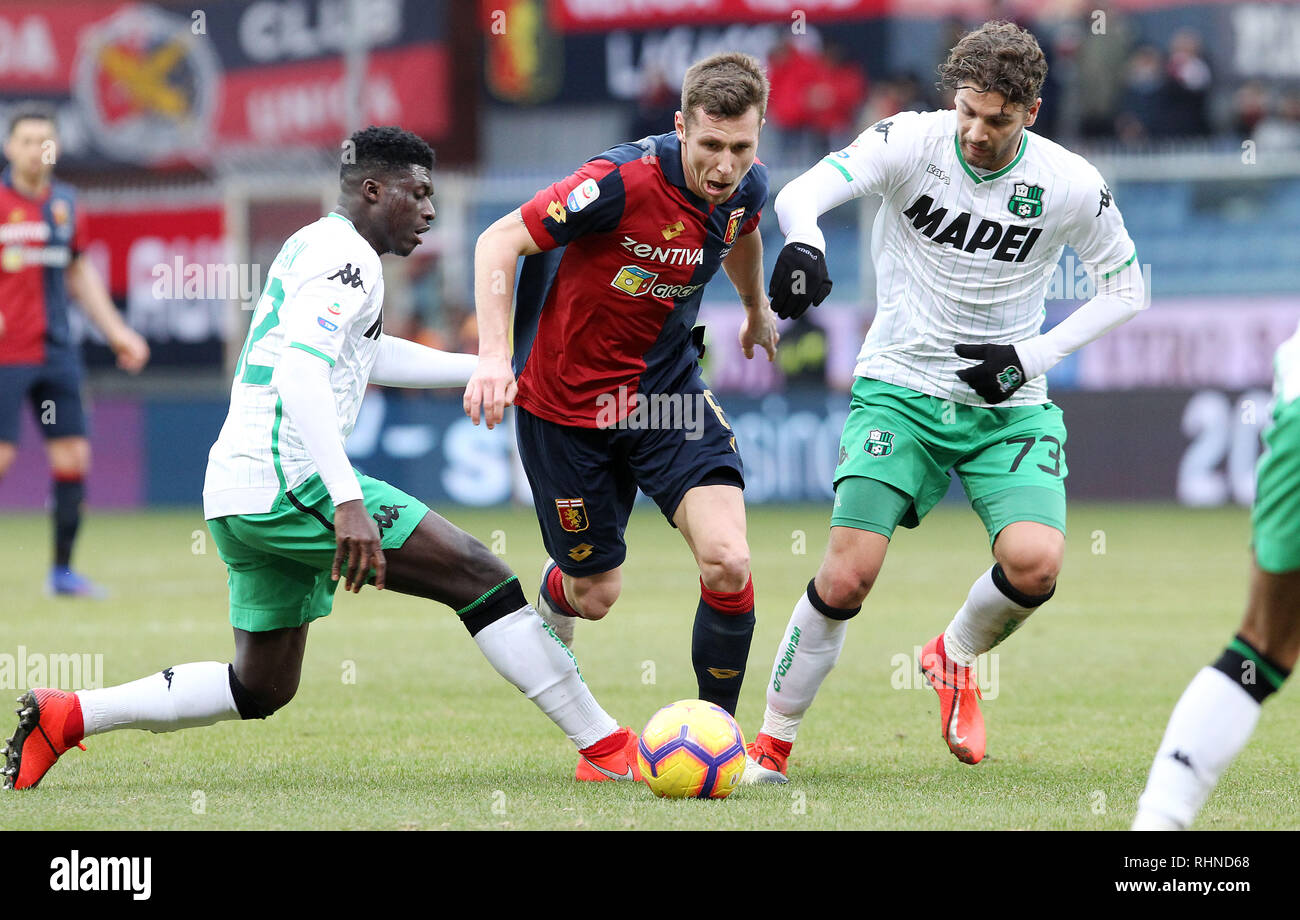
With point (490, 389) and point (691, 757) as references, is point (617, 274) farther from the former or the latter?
point (691, 757)

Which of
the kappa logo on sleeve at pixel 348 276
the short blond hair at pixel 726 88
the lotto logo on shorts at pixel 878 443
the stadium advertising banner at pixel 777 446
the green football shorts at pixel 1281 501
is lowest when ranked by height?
the stadium advertising banner at pixel 777 446

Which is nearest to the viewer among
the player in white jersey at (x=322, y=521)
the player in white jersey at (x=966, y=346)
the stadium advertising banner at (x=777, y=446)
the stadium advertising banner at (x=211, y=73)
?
the player in white jersey at (x=322, y=521)

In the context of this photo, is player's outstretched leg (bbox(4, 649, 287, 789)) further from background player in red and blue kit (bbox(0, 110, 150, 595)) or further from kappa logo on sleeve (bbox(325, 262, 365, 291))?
background player in red and blue kit (bbox(0, 110, 150, 595))

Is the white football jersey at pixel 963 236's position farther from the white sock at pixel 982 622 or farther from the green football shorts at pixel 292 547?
the green football shorts at pixel 292 547

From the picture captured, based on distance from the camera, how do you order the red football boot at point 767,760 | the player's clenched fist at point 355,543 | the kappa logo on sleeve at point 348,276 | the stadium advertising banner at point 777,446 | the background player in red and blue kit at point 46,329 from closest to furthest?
the player's clenched fist at point 355,543
the kappa logo on sleeve at point 348,276
the red football boot at point 767,760
the background player in red and blue kit at point 46,329
the stadium advertising banner at point 777,446

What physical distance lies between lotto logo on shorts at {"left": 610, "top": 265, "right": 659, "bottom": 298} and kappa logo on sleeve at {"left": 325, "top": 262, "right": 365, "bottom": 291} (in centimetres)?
112

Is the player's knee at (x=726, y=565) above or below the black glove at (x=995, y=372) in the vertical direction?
below

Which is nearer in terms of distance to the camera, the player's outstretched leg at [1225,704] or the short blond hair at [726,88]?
the player's outstretched leg at [1225,704]

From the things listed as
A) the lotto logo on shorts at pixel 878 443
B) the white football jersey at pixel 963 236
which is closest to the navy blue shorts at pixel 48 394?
the white football jersey at pixel 963 236

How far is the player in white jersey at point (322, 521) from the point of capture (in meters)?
4.95

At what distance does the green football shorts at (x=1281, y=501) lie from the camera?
3.72 metres

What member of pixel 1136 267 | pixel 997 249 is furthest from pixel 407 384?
pixel 1136 267

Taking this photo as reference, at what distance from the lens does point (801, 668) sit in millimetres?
5711

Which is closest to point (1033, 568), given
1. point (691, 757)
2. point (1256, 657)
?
point (691, 757)
